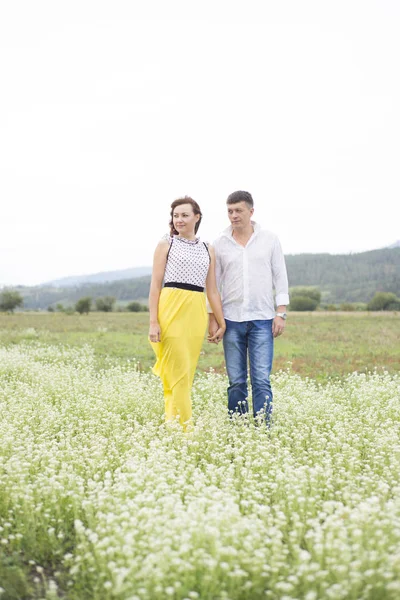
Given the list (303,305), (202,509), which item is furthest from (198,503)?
(303,305)

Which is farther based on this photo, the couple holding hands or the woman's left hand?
the woman's left hand

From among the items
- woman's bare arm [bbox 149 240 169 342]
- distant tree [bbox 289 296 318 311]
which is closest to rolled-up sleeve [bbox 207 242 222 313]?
woman's bare arm [bbox 149 240 169 342]

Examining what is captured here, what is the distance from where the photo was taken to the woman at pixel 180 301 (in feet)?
23.0

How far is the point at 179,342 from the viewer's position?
710cm

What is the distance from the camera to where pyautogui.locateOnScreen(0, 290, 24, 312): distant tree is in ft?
272

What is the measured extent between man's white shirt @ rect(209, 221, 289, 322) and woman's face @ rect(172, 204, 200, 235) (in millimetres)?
794

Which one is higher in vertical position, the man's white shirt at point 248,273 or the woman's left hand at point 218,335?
the man's white shirt at point 248,273

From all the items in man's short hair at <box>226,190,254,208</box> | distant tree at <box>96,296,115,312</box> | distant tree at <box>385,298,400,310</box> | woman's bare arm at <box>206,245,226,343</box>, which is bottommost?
distant tree at <box>385,298,400,310</box>

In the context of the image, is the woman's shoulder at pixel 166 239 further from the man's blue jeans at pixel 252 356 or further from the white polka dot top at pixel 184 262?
the man's blue jeans at pixel 252 356

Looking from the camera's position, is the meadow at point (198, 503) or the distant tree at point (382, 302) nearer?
the meadow at point (198, 503)

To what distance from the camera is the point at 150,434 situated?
273 inches

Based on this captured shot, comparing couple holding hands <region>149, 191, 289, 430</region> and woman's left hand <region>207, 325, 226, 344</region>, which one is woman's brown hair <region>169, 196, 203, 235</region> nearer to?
couple holding hands <region>149, 191, 289, 430</region>

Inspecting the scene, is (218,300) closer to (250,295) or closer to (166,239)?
(250,295)

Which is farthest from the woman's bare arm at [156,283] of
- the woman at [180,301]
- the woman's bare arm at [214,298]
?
the woman's bare arm at [214,298]
